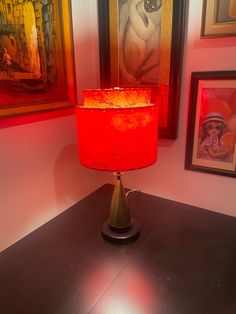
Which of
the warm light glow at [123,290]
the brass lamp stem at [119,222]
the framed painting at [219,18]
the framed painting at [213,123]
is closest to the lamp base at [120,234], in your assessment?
the brass lamp stem at [119,222]

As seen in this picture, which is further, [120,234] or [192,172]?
[192,172]

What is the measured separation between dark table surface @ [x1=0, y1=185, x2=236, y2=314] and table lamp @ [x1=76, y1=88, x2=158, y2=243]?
342 millimetres

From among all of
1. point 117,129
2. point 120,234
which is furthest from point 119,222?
point 117,129

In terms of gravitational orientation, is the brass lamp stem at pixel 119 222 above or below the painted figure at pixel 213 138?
below

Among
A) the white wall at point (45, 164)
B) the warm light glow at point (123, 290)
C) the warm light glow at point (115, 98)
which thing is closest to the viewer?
the warm light glow at point (123, 290)

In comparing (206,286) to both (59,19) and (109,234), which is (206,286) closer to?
(109,234)

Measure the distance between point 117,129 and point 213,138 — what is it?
0.52 meters

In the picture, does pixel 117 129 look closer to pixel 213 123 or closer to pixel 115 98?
pixel 115 98

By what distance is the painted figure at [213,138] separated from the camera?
39.7 inches

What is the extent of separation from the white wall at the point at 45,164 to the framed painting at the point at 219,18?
543 millimetres

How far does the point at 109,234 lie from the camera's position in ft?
3.13

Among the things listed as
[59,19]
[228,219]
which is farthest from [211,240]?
[59,19]

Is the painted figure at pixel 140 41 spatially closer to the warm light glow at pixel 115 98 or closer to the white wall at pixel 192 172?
the white wall at pixel 192 172

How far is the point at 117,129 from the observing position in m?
0.74
